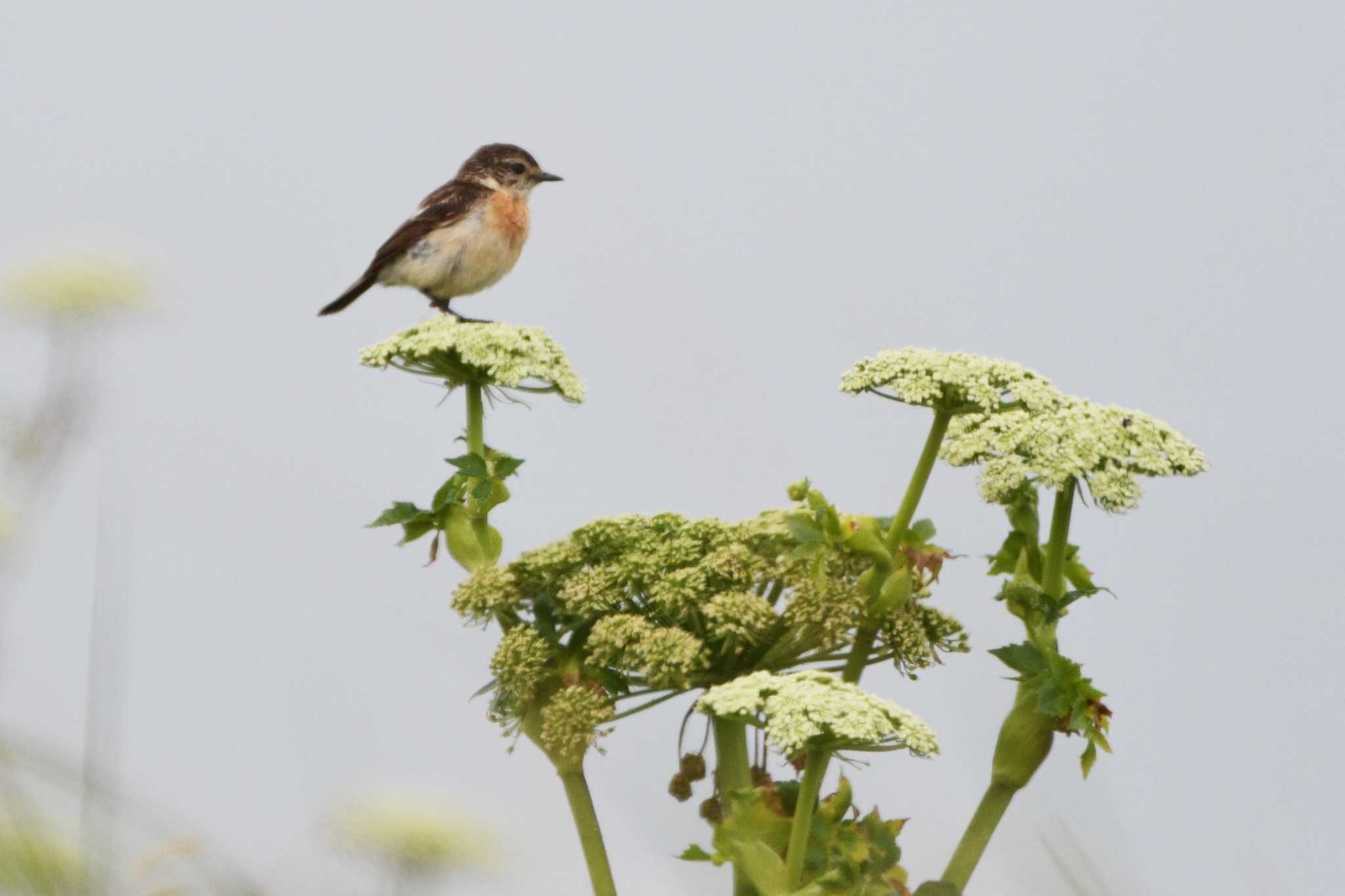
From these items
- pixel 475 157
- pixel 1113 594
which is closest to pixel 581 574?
pixel 1113 594

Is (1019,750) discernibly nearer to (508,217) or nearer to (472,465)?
(472,465)

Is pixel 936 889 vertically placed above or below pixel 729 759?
below

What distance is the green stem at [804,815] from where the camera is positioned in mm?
2434

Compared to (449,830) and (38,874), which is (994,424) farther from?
(38,874)

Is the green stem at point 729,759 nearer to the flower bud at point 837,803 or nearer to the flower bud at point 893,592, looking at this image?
the flower bud at point 837,803

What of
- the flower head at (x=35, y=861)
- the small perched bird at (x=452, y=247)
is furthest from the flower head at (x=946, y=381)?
the small perched bird at (x=452, y=247)

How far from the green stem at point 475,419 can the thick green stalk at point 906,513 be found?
2.57 ft

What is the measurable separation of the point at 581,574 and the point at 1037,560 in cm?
83

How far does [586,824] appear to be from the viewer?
2812 mm

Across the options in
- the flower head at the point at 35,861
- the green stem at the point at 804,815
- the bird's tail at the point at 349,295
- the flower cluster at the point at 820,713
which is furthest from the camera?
the bird's tail at the point at 349,295

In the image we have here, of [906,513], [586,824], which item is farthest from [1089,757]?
[586,824]

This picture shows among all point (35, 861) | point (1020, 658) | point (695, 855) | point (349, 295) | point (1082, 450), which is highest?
point (349, 295)

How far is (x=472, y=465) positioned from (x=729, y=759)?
0.71 meters

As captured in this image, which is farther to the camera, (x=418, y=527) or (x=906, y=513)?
(x=418, y=527)
